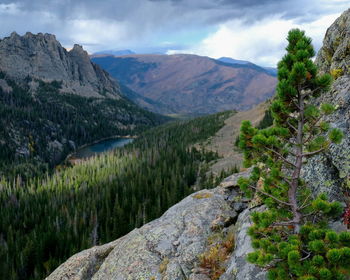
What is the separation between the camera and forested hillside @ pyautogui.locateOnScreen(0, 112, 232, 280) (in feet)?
297

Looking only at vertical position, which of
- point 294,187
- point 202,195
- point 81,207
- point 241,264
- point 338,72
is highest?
point 338,72

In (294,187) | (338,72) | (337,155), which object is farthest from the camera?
(338,72)

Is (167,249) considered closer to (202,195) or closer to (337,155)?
(202,195)

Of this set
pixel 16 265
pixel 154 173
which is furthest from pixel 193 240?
pixel 154 173

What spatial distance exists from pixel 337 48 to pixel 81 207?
124390 mm

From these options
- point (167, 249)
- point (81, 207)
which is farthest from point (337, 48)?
point (81, 207)

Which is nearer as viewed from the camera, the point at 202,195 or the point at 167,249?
the point at 167,249

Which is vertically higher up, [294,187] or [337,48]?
[337,48]

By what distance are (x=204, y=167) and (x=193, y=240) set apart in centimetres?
14273

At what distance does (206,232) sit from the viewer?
18.7m

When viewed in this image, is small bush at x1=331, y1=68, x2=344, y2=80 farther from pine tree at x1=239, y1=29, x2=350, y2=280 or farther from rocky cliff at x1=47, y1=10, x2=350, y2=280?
pine tree at x1=239, y1=29, x2=350, y2=280

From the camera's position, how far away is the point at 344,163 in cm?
1258

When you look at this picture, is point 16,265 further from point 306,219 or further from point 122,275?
point 306,219

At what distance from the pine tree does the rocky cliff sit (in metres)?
1.89
